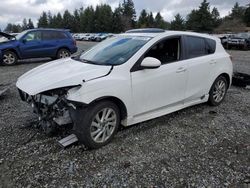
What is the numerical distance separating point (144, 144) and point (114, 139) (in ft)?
1.53

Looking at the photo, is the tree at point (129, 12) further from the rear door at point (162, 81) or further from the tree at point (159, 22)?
the rear door at point (162, 81)

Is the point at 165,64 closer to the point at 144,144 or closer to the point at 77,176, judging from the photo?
the point at 144,144

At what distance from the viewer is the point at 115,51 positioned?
13.8ft

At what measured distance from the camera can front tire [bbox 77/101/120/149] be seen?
334cm

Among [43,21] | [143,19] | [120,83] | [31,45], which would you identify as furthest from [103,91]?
[43,21]

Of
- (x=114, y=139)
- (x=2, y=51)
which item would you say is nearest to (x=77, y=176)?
(x=114, y=139)

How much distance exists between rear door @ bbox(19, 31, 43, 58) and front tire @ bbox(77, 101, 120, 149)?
9235mm

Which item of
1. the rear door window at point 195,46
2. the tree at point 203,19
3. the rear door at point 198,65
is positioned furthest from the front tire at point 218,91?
the tree at point 203,19

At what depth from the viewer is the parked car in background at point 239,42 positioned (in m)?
20.2

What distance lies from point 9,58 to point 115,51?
28.7ft

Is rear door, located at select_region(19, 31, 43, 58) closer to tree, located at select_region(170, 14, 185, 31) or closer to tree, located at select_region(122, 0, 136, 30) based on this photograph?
tree, located at select_region(170, 14, 185, 31)

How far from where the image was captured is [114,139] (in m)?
3.87

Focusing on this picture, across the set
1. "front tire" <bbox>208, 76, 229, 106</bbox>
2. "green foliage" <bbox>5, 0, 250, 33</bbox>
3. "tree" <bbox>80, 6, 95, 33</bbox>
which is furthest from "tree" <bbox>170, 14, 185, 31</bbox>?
"front tire" <bbox>208, 76, 229, 106</bbox>

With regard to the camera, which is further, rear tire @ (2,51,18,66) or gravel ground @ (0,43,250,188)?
rear tire @ (2,51,18,66)
